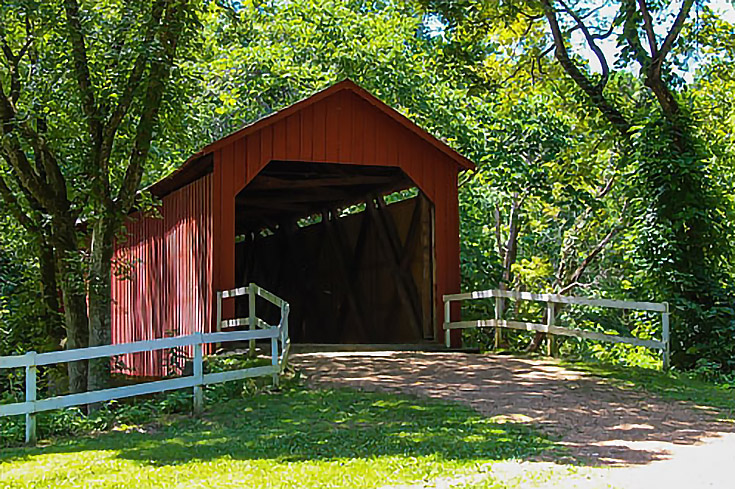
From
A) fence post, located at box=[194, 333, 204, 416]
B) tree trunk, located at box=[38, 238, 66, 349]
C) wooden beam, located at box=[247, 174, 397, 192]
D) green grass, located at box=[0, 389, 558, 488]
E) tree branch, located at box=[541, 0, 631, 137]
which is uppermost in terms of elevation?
tree branch, located at box=[541, 0, 631, 137]

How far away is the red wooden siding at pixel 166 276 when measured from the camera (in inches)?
565

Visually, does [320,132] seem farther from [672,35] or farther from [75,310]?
[672,35]

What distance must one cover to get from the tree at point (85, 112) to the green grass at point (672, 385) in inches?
241

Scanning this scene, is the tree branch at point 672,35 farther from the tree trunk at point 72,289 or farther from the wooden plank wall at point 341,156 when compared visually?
the tree trunk at point 72,289

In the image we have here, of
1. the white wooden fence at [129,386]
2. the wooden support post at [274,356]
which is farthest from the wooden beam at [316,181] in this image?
the wooden support post at [274,356]

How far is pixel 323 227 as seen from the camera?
19828mm

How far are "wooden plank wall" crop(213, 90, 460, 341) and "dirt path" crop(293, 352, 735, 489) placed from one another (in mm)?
1985

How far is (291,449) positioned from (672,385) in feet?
17.4

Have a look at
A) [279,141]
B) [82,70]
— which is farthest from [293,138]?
[82,70]

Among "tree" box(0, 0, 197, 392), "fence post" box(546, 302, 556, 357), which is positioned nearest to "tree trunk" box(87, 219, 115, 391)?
"tree" box(0, 0, 197, 392)

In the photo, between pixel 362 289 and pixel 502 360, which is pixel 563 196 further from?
pixel 502 360

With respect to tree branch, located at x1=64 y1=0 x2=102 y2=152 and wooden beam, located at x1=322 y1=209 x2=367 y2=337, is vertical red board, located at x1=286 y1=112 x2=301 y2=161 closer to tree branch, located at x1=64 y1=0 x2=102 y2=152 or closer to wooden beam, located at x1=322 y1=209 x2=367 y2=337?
tree branch, located at x1=64 y1=0 x2=102 y2=152

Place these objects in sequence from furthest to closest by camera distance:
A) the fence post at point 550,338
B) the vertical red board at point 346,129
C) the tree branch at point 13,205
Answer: the vertical red board at point 346,129, the tree branch at point 13,205, the fence post at point 550,338

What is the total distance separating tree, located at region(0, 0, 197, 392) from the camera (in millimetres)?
11609
